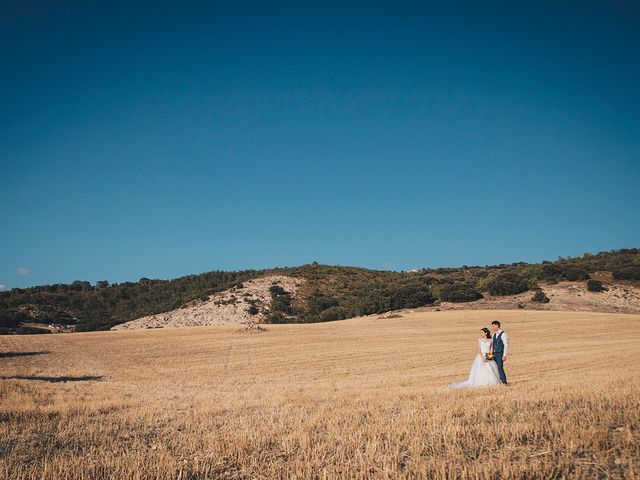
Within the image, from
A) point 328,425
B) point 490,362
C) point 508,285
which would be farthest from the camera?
point 508,285

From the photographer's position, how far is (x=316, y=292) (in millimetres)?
79688

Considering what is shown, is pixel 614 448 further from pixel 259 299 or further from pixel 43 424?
pixel 259 299

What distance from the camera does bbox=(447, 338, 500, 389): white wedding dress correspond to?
48.6 ft

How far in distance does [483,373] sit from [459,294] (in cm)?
4756

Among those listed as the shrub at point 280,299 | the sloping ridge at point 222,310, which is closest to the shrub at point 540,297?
the shrub at point 280,299

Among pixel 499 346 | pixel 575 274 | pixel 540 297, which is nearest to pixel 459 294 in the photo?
pixel 540 297

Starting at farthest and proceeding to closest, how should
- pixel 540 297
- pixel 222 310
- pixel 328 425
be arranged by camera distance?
pixel 222 310 < pixel 540 297 < pixel 328 425

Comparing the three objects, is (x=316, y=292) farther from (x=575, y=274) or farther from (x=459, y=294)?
(x=575, y=274)

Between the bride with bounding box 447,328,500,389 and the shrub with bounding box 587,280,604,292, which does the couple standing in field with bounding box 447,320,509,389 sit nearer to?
the bride with bounding box 447,328,500,389

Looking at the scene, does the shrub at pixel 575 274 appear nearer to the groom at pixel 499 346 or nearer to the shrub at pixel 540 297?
the shrub at pixel 540 297

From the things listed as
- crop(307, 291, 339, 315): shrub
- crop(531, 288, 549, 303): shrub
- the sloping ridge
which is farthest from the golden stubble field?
crop(307, 291, 339, 315): shrub

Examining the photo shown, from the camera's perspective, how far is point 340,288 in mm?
85562

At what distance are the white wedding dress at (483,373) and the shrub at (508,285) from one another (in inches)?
1929

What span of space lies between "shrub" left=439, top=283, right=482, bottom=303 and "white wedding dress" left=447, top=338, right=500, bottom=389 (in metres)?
46.7
